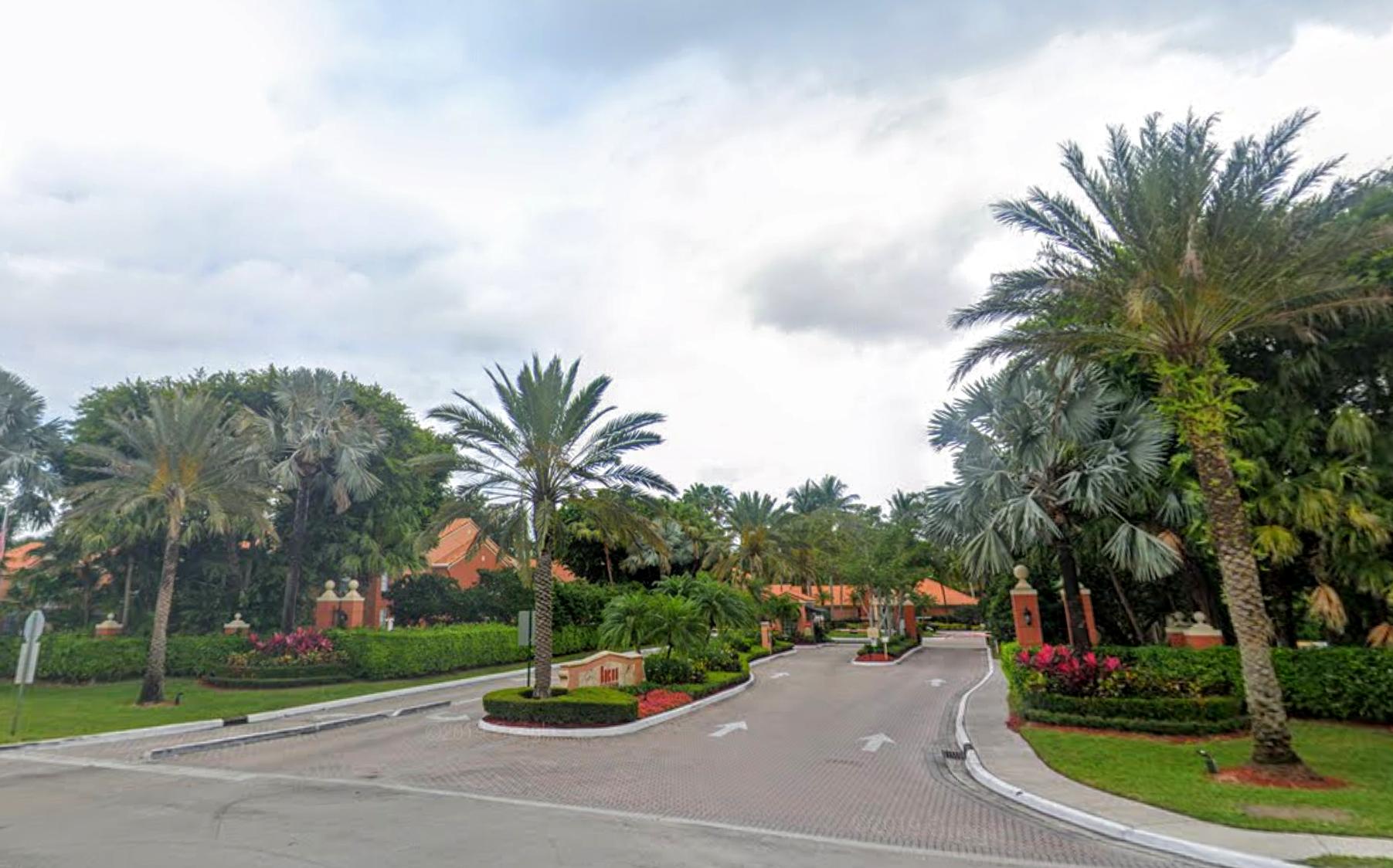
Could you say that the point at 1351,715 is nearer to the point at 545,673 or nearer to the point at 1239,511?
the point at 1239,511

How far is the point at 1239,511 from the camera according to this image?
485 inches

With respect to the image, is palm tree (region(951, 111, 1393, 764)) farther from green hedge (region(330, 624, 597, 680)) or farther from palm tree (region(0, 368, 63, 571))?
palm tree (region(0, 368, 63, 571))

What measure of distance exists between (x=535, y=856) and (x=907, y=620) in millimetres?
45209

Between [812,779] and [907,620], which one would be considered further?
[907,620]

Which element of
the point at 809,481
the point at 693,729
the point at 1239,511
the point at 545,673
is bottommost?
the point at 693,729

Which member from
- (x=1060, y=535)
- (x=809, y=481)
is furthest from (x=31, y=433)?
(x=809, y=481)

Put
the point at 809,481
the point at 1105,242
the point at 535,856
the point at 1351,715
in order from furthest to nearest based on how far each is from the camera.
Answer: the point at 809,481 < the point at 1351,715 < the point at 1105,242 < the point at 535,856

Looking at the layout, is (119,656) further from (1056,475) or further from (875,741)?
(1056,475)

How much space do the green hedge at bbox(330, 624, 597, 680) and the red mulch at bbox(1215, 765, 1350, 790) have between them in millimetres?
20864

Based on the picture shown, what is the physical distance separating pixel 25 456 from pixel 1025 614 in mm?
39294

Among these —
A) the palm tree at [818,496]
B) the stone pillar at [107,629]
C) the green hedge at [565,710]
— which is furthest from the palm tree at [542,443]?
the palm tree at [818,496]

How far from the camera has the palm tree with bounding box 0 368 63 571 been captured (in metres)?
29.2

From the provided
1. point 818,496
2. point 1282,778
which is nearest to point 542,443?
point 1282,778

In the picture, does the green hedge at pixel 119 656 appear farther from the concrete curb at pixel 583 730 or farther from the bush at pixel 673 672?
the bush at pixel 673 672
